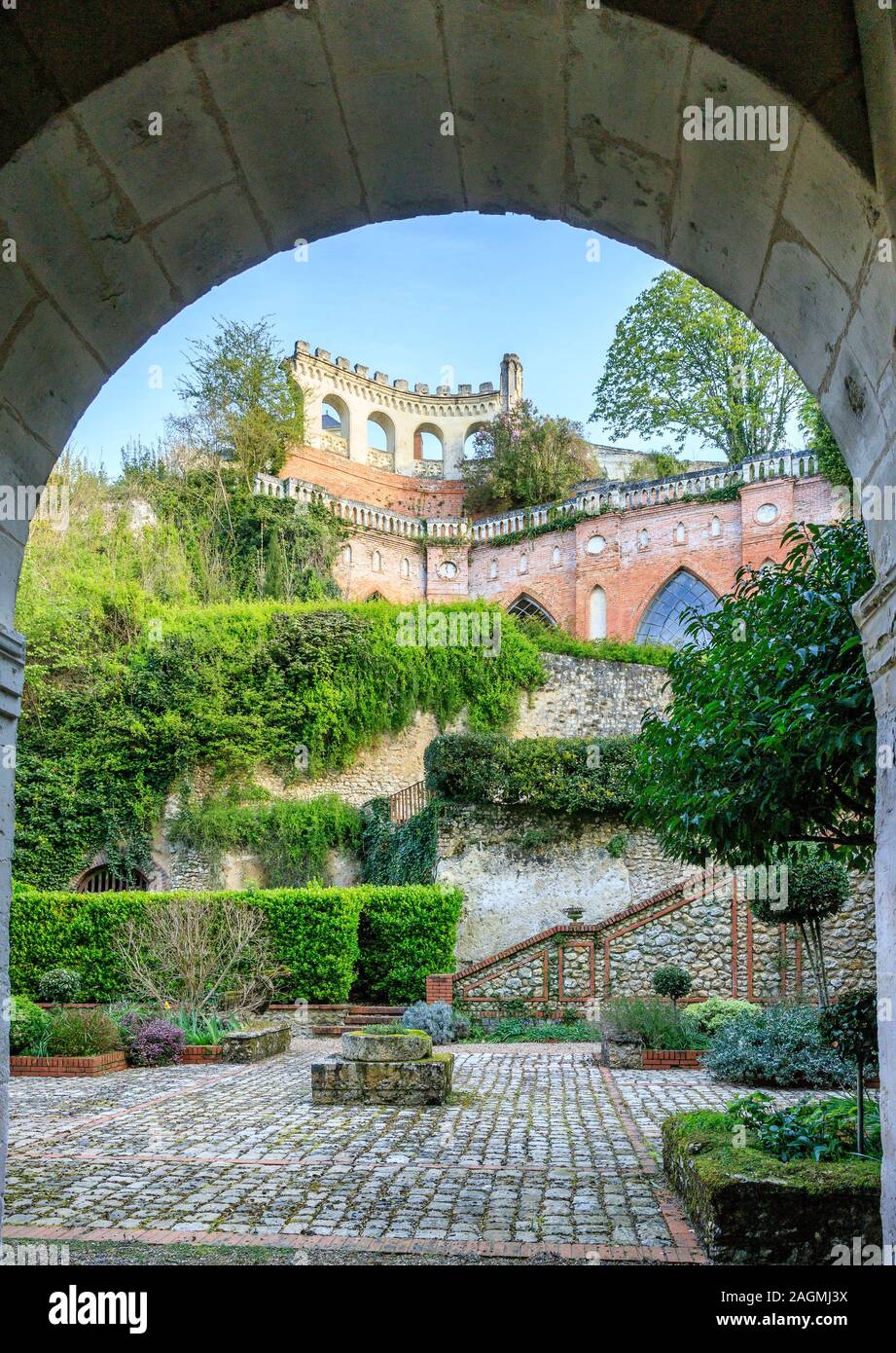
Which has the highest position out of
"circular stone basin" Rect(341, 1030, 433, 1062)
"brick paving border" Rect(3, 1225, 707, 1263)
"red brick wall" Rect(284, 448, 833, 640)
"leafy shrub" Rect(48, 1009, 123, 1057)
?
"red brick wall" Rect(284, 448, 833, 640)

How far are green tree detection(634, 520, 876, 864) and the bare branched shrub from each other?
38.2 feet

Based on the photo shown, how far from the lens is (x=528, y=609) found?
35.2 meters

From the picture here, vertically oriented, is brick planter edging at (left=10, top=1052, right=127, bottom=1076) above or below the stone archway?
below

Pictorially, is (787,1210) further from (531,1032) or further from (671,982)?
(531,1032)

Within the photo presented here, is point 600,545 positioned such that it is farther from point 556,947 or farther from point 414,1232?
point 414,1232

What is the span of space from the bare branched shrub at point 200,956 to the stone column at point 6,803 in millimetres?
13740

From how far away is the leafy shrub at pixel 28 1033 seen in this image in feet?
45.0

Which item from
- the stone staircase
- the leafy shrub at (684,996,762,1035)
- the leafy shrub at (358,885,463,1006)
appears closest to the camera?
the leafy shrub at (684,996,762,1035)

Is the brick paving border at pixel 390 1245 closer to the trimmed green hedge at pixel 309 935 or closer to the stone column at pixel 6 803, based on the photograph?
the stone column at pixel 6 803

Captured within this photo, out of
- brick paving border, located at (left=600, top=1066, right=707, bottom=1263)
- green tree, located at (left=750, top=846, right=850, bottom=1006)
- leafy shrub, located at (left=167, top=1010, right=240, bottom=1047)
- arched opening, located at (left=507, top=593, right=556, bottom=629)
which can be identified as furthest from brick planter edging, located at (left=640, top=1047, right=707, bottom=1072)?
arched opening, located at (left=507, top=593, right=556, bottom=629)

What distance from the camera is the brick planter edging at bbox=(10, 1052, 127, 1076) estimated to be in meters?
13.1

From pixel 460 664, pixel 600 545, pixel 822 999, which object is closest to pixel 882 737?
pixel 822 999

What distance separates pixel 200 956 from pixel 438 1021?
168 inches

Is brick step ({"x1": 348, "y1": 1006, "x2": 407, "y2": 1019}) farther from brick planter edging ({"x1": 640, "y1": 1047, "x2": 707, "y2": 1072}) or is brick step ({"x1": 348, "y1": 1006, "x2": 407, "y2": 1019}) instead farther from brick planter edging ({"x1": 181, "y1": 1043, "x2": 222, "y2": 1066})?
brick planter edging ({"x1": 640, "y1": 1047, "x2": 707, "y2": 1072})
